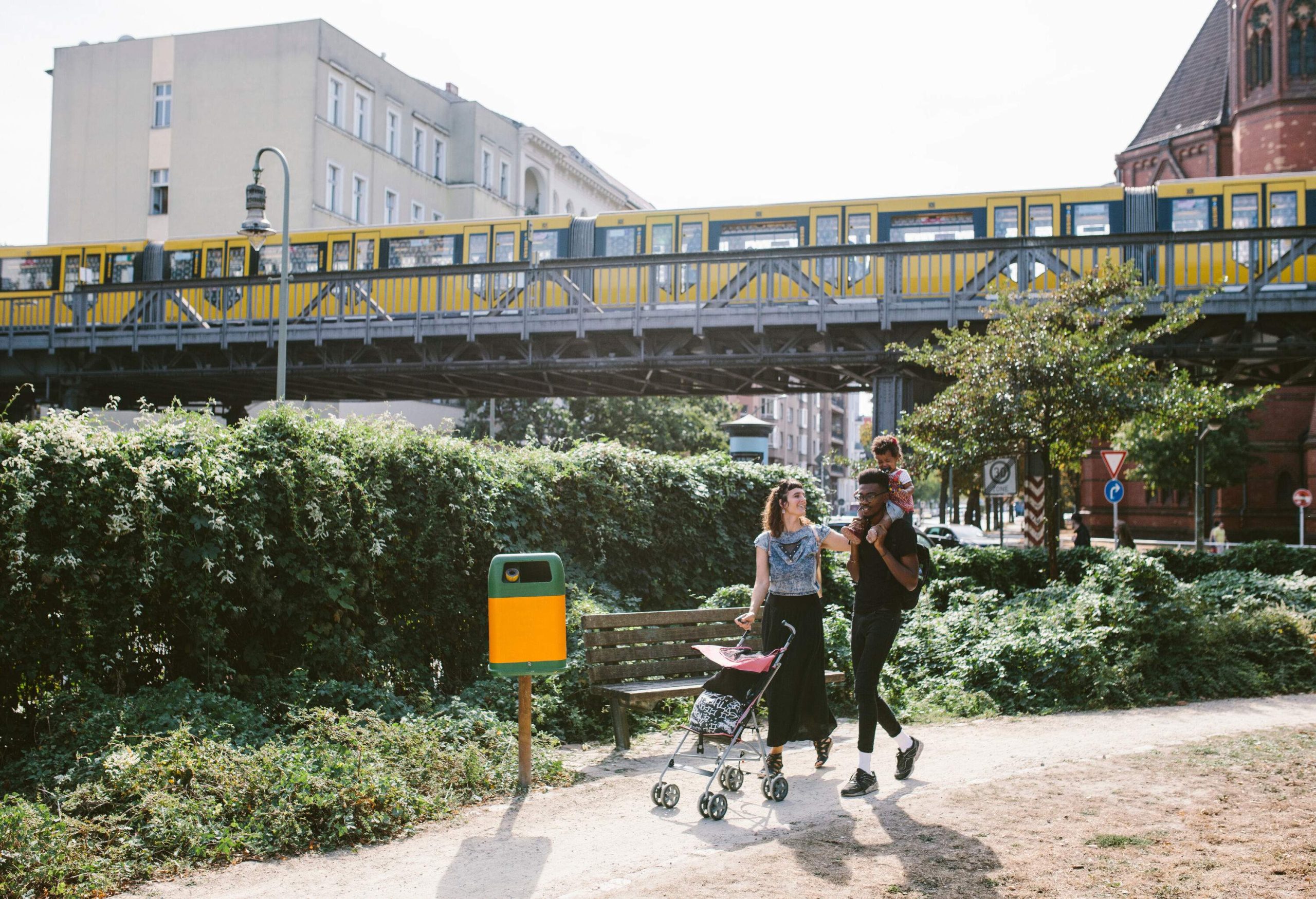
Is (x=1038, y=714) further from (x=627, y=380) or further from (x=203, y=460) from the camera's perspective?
(x=627, y=380)

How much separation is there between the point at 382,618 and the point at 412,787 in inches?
76.4

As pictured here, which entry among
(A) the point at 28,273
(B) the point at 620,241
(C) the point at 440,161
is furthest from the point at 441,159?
(B) the point at 620,241

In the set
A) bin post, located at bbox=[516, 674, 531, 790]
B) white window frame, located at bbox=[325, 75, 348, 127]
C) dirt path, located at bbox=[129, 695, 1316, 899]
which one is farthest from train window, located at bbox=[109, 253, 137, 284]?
bin post, located at bbox=[516, 674, 531, 790]

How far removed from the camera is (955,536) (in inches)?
1451

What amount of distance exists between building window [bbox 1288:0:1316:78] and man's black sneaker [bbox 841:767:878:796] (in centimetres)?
5492

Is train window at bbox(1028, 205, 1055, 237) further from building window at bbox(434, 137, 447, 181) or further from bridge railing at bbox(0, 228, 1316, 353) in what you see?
building window at bbox(434, 137, 447, 181)

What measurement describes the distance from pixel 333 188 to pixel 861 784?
46.0 m

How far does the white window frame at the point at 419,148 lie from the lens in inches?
2142

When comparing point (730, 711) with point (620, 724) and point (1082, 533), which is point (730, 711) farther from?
point (1082, 533)

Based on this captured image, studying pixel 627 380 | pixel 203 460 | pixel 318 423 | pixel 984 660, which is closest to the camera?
pixel 203 460

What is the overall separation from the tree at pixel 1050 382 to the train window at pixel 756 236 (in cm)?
1100

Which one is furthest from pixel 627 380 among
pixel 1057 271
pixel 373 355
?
pixel 1057 271

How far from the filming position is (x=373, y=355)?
28266mm

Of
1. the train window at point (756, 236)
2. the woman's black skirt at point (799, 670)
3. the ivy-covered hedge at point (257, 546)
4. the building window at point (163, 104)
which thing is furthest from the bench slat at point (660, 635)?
the building window at point (163, 104)
